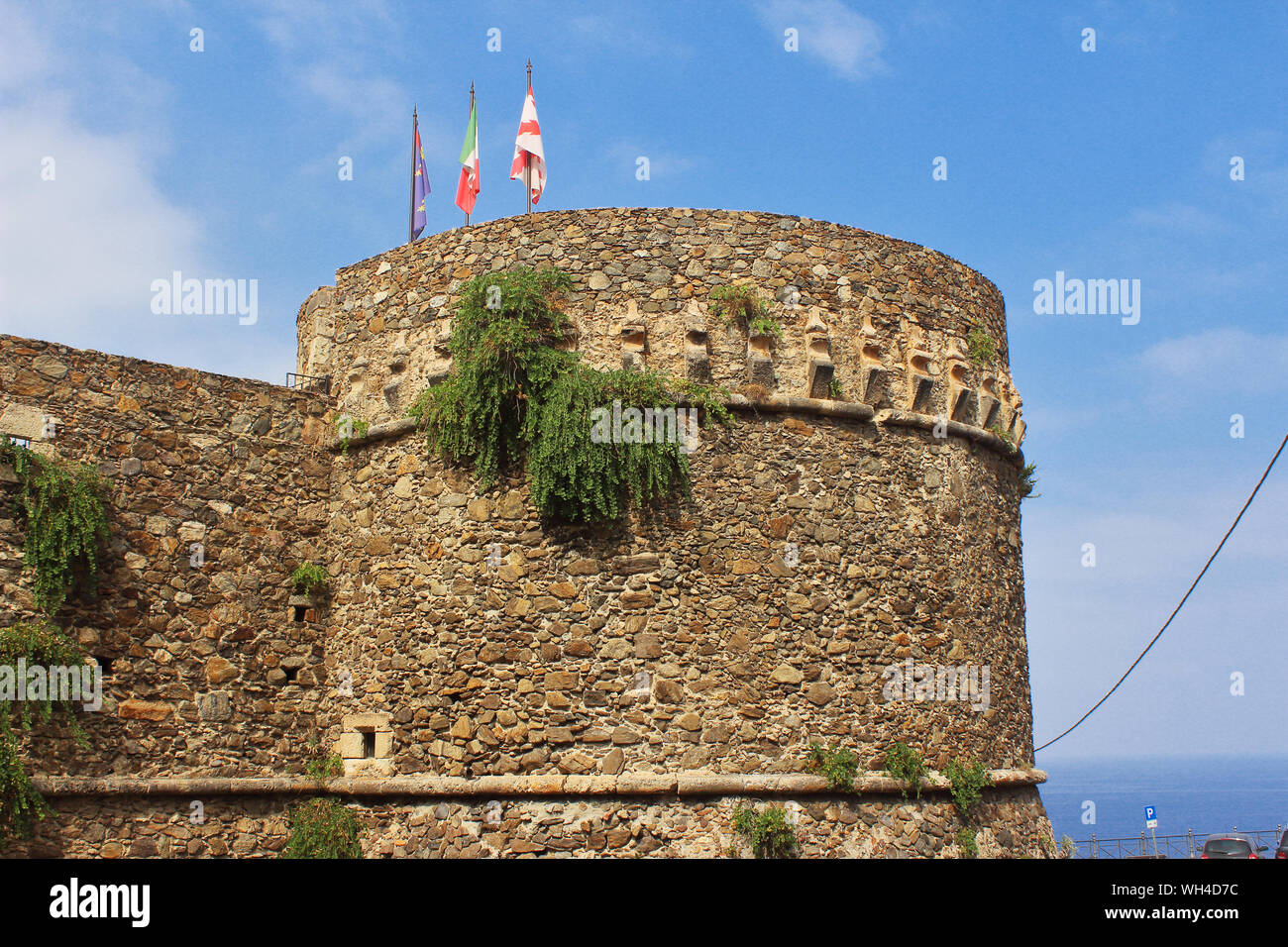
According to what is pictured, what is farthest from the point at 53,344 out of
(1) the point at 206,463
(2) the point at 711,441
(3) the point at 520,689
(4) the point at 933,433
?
(4) the point at 933,433

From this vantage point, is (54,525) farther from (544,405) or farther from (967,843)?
(967,843)

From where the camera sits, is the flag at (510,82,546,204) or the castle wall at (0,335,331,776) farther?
the flag at (510,82,546,204)

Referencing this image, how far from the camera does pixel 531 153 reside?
12945mm

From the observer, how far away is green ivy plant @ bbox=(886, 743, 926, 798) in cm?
993

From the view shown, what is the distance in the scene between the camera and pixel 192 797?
9.95 metres

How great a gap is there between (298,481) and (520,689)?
3.15 meters

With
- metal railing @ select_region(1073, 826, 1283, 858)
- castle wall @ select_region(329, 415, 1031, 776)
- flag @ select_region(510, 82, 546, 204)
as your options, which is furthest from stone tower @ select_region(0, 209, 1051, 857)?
metal railing @ select_region(1073, 826, 1283, 858)

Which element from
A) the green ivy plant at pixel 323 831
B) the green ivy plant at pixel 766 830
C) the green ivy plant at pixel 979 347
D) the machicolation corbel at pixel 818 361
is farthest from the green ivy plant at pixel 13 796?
the green ivy plant at pixel 979 347

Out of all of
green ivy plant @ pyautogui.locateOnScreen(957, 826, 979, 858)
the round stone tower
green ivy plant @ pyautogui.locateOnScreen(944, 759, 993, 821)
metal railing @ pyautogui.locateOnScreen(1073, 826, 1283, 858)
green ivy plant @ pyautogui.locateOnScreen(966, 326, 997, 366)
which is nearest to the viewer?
the round stone tower

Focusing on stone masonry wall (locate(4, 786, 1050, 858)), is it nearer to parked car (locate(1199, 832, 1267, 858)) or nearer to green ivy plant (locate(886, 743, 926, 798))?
green ivy plant (locate(886, 743, 926, 798))

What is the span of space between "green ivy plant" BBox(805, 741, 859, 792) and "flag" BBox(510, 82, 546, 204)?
657cm

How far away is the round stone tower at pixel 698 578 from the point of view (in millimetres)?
9625

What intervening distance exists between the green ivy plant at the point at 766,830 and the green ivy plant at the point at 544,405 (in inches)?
103
